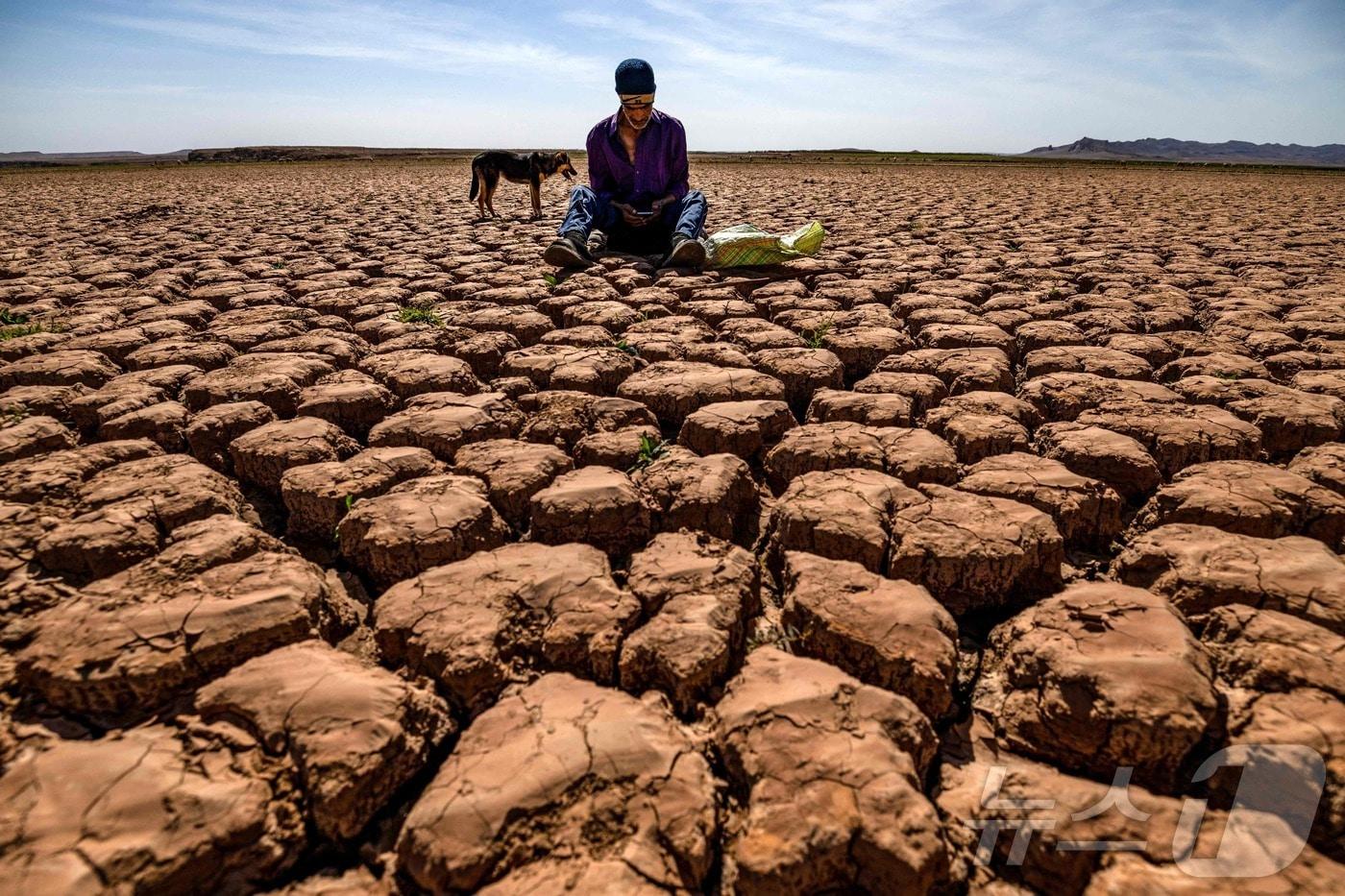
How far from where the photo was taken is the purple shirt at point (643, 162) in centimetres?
410

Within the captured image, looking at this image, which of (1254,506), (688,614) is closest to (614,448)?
(688,614)

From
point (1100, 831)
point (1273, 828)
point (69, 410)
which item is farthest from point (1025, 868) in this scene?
point (69, 410)

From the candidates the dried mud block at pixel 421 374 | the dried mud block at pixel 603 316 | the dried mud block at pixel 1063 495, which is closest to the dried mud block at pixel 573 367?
the dried mud block at pixel 421 374

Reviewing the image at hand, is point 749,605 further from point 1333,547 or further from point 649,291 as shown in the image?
point 649,291

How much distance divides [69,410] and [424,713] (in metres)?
1.75

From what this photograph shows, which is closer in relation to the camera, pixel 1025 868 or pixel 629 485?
pixel 1025 868

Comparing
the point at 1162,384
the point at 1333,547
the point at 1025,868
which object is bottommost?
the point at 1025,868

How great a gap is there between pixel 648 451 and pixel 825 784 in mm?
994

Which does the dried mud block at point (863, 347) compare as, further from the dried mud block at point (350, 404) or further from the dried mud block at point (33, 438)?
the dried mud block at point (33, 438)

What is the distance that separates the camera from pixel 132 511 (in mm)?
1410

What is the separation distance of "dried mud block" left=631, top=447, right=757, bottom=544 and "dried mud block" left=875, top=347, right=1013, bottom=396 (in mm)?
912

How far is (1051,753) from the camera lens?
0.99m

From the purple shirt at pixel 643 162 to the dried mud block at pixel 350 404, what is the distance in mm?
2648

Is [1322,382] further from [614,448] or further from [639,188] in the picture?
[639,188]
